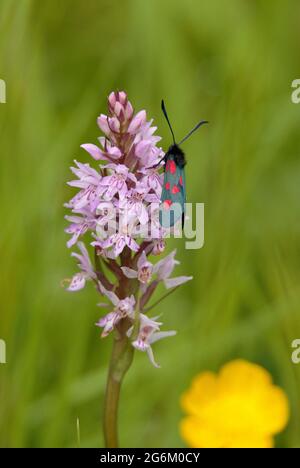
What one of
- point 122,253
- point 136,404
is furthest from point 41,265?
point 122,253

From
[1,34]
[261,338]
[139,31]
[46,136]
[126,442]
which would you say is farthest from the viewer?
[139,31]

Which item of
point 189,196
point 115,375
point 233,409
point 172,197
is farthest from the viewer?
point 189,196

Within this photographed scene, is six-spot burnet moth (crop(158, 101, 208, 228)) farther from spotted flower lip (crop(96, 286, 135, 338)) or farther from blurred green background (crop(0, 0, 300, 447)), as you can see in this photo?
blurred green background (crop(0, 0, 300, 447))

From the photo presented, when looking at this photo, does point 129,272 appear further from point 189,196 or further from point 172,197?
point 189,196

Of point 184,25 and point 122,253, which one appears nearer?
point 122,253

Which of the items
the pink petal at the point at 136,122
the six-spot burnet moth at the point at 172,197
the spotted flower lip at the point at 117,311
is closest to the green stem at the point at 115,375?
the spotted flower lip at the point at 117,311

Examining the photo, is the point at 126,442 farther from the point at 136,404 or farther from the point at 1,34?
the point at 1,34

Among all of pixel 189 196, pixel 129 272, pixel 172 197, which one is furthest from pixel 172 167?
pixel 189 196
